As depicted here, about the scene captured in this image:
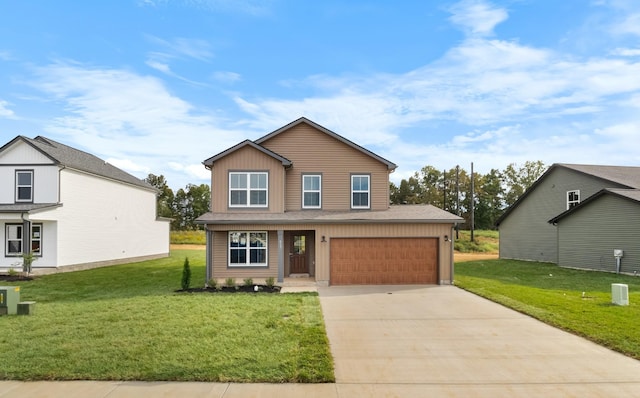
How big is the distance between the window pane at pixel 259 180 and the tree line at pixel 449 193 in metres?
42.2

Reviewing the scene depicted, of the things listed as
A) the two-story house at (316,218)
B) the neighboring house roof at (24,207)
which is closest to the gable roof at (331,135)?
the two-story house at (316,218)

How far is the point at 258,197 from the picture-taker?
17547 millimetres

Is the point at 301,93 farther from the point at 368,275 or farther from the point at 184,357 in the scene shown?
the point at 184,357

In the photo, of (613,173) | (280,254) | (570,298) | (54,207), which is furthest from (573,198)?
(54,207)

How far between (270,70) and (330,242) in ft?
31.0

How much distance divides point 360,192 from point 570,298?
9391 mm

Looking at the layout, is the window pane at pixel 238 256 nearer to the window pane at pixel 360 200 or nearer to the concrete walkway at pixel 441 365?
the window pane at pixel 360 200

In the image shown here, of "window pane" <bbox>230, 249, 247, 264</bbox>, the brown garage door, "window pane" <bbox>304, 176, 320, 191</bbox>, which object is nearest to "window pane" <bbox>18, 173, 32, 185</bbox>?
"window pane" <bbox>230, 249, 247, 264</bbox>

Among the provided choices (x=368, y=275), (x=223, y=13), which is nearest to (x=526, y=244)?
(x=368, y=275)

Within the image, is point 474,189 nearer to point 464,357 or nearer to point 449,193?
point 449,193

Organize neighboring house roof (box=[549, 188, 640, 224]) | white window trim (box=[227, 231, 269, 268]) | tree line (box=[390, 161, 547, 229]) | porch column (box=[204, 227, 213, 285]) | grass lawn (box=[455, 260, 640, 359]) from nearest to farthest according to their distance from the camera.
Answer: grass lawn (box=[455, 260, 640, 359]), porch column (box=[204, 227, 213, 285]), white window trim (box=[227, 231, 269, 268]), neighboring house roof (box=[549, 188, 640, 224]), tree line (box=[390, 161, 547, 229])

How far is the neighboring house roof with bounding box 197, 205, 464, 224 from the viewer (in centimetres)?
1606

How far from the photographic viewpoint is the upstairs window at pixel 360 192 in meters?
18.7

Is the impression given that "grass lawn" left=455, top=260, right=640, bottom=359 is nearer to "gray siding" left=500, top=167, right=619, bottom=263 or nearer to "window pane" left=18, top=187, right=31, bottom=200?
"gray siding" left=500, top=167, right=619, bottom=263
